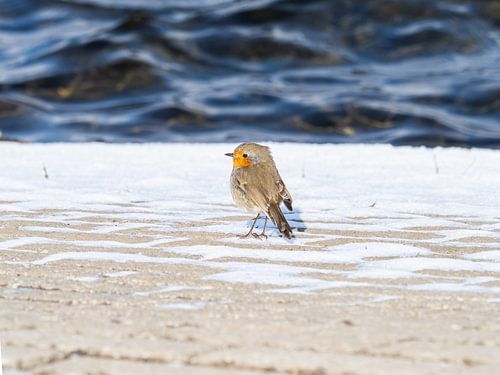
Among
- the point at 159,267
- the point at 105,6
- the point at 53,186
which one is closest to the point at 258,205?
the point at 159,267

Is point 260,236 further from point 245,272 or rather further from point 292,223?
point 245,272

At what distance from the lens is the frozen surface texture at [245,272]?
3.24 meters

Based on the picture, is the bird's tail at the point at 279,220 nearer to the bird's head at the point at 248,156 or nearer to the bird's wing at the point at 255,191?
the bird's wing at the point at 255,191

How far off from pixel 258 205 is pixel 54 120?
1202 cm

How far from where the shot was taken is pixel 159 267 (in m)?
4.80

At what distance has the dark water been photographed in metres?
16.6

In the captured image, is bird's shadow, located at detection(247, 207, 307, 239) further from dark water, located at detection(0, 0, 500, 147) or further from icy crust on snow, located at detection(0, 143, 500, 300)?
dark water, located at detection(0, 0, 500, 147)

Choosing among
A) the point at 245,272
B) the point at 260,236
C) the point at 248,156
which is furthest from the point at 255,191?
the point at 245,272

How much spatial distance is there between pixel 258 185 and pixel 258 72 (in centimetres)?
1385

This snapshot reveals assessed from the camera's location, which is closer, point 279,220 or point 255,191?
point 279,220

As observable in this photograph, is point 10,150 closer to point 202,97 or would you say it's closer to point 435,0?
point 202,97

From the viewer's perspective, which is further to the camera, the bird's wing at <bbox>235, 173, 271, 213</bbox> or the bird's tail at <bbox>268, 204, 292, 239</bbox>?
the bird's wing at <bbox>235, 173, 271, 213</bbox>

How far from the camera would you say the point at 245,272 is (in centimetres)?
468

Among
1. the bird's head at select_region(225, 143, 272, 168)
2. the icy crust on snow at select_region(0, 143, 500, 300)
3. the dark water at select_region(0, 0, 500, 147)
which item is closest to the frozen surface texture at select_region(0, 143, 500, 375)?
the icy crust on snow at select_region(0, 143, 500, 300)
